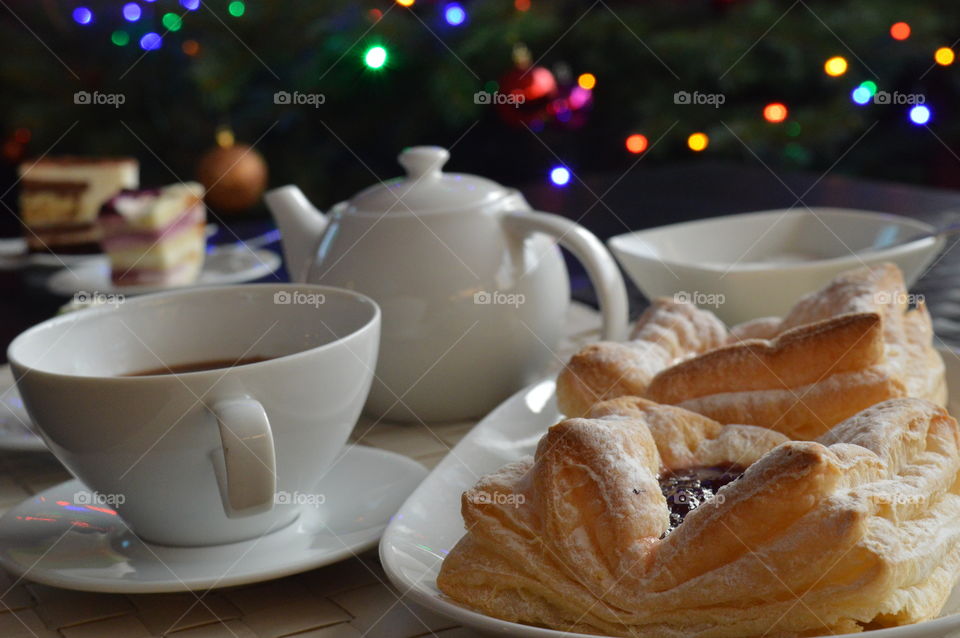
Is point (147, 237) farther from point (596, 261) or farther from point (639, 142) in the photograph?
point (639, 142)

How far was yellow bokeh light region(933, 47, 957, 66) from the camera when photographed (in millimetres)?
2725

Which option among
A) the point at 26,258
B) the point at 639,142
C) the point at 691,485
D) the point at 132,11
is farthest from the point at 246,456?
the point at 132,11

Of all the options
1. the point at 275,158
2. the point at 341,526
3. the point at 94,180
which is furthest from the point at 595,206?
the point at 275,158

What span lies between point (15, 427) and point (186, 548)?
0.31 meters

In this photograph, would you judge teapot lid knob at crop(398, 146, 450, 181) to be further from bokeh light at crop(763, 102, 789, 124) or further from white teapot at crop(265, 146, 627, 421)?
bokeh light at crop(763, 102, 789, 124)

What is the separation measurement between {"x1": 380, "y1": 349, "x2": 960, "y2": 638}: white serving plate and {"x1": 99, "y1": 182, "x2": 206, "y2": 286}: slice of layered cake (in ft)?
3.44

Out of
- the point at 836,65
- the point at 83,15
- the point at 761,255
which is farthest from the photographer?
the point at 83,15

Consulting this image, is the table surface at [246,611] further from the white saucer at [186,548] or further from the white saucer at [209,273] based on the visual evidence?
the white saucer at [209,273]

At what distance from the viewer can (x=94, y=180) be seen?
2305 millimetres

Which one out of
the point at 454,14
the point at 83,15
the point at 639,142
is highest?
the point at 454,14

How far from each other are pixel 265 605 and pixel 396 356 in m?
0.39

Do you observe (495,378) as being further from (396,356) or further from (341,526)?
(341,526)

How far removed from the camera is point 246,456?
2.26 ft

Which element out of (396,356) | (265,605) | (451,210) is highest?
(451,210)
